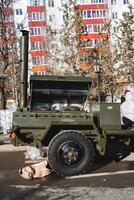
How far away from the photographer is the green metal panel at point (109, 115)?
9391 millimetres

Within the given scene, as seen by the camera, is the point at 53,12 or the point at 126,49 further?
the point at 53,12

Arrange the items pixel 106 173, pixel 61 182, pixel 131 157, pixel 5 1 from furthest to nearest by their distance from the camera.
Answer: pixel 5 1 < pixel 131 157 < pixel 106 173 < pixel 61 182

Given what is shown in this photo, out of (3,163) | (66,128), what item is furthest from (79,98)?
(3,163)

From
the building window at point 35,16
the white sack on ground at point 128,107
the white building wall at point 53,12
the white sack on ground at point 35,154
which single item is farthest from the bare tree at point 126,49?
the building window at point 35,16

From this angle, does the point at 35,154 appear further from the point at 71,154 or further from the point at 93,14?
the point at 93,14

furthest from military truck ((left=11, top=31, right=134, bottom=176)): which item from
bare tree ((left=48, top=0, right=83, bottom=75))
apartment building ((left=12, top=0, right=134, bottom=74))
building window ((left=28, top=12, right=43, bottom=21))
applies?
building window ((left=28, top=12, right=43, bottom=21))

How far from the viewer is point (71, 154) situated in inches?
362

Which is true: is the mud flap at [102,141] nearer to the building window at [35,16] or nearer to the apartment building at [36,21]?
the apartment building at [36,21]

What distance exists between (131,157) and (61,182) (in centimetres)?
261

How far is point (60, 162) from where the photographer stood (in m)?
9.12

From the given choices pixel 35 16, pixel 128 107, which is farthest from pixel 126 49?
pixel 35 16

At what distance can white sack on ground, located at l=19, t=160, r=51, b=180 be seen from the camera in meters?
8.95

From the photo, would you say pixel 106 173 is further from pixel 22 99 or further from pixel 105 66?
pixel 105 66

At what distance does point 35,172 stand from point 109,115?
1.89 m
